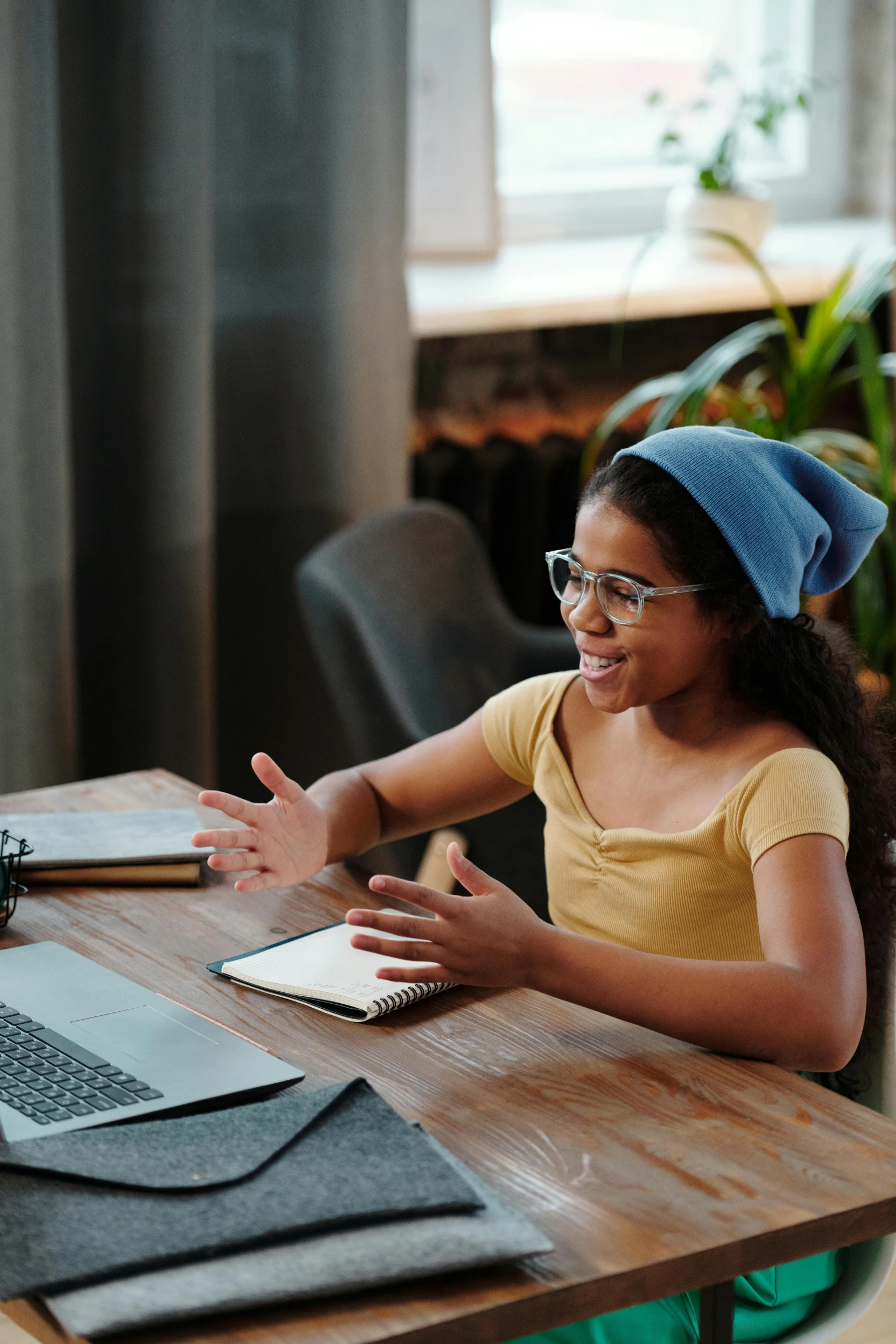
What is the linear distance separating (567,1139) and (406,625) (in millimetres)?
1423

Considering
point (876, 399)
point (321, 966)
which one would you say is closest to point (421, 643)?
point (876, 399)

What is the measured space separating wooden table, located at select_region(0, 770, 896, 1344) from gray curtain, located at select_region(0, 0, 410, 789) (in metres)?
1.14

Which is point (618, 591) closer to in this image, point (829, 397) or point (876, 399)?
point (876, 399)

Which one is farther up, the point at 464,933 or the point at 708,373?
the point at 708,373

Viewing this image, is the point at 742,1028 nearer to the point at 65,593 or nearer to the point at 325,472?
the point at 65,593

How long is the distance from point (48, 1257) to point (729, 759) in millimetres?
758

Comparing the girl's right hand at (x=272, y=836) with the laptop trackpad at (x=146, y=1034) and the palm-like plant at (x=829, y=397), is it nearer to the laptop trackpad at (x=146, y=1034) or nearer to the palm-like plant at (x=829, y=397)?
the laptop trackpad at (x=146, y=1034)

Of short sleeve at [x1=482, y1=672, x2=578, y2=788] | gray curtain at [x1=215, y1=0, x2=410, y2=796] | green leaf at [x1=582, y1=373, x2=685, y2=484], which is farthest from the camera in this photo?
green leaf at [x1=582, y1=373, x2=685, y2=484]

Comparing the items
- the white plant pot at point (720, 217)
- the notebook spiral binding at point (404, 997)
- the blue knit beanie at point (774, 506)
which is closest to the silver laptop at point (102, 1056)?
the notebook spiral binding at point (404, 997)

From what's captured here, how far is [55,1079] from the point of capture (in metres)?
1.06

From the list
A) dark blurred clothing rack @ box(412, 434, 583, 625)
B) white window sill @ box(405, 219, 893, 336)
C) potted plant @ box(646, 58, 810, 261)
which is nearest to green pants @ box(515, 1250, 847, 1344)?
white window sill @ box(405, 219, 893, 336)

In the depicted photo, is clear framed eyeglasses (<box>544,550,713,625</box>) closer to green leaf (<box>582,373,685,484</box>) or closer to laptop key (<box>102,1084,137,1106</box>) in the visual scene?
laptop key (<box>102,1084,137,1106</box>)

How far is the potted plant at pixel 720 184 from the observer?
3275mm

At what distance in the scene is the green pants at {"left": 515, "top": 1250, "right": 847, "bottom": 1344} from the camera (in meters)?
1.17
